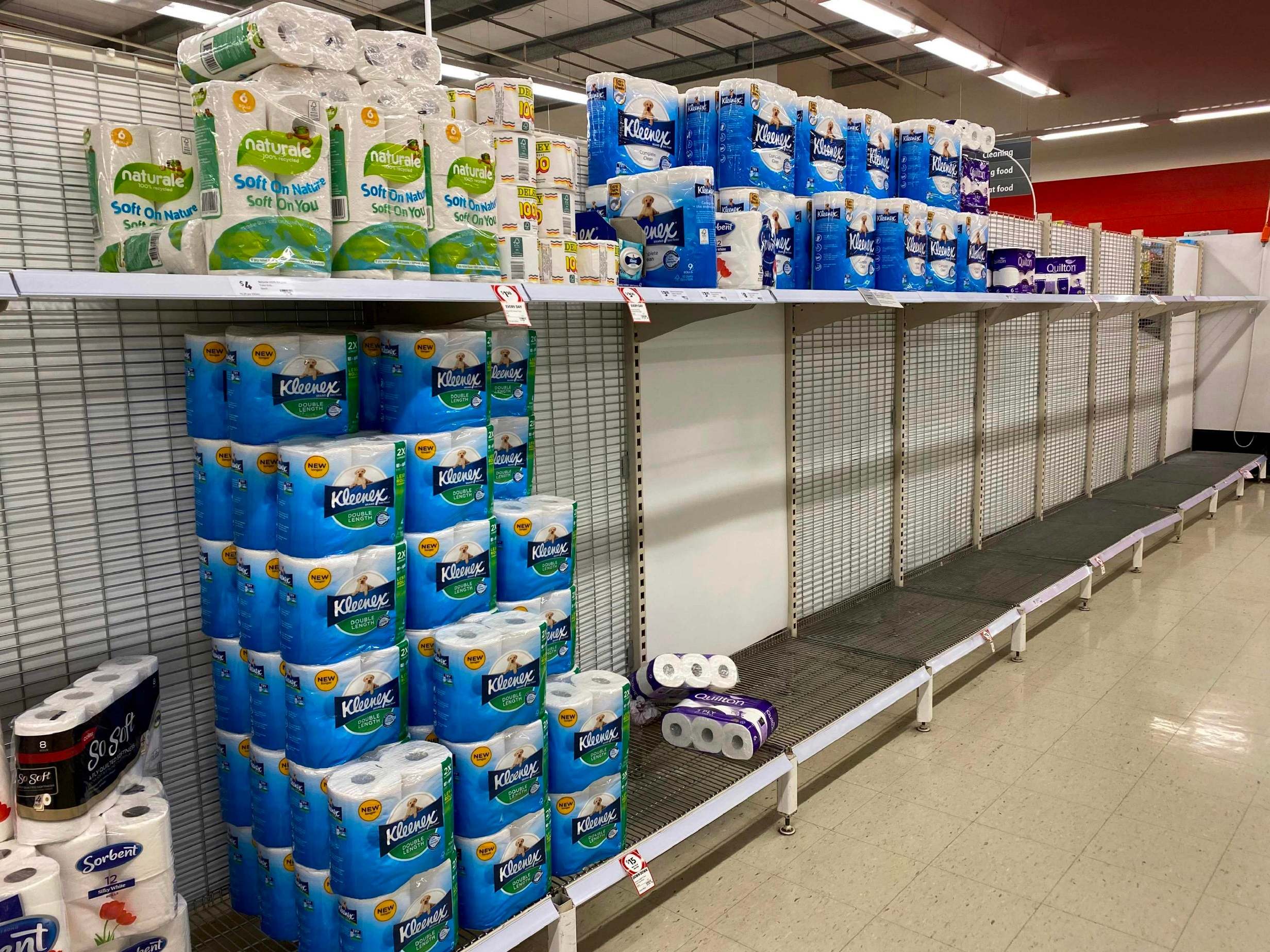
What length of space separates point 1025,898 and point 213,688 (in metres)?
2.14

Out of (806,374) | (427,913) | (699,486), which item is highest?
(806,374)

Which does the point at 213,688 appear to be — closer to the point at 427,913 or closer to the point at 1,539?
the point at 1,539

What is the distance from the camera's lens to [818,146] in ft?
10.2

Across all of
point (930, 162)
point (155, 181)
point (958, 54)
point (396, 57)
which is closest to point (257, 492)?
point (155, 181)

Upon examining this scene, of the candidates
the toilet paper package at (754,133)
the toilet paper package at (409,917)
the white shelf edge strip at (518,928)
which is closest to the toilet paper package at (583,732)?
the white shelf edge strip at (518,928)

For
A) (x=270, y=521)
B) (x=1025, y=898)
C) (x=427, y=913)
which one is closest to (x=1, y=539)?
(x=270, y=521)

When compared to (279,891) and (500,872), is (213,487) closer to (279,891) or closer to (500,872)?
(279,891)

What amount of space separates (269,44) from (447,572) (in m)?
1.05

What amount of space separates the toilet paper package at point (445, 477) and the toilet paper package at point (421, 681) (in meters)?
Result: 0.22

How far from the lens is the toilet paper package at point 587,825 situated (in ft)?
6.81

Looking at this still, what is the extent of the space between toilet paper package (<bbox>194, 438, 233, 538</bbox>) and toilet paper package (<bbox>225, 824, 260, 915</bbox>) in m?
0.64

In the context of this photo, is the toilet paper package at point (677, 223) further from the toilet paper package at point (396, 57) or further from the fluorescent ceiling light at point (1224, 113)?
the fluorescent ceiling light at point (1224, 113)

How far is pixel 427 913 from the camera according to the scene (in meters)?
1.72

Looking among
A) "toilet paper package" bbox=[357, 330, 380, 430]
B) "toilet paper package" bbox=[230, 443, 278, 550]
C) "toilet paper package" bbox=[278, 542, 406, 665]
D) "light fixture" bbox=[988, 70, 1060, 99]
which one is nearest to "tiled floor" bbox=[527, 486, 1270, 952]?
"toilet paper package" bbox=[278, 542, 406, 665]
